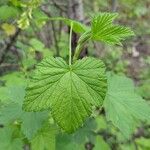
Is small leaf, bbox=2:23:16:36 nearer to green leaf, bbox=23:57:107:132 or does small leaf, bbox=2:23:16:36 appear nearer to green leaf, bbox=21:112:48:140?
green leaf, bbox=21:112:48:140

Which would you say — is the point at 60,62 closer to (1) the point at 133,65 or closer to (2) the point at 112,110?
(2) the point at 112,110

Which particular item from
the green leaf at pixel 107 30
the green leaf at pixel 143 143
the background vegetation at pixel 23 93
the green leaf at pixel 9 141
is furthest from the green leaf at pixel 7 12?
the green leaf at pixel 143 143

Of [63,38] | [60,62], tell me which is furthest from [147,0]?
[60,62]

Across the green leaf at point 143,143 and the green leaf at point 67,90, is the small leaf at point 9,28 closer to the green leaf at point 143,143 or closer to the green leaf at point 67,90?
the green leaf at point 143,143

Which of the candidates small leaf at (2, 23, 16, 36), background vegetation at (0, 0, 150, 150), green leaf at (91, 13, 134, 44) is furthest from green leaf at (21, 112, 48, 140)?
small leaf at (2, 23, 16, 36)

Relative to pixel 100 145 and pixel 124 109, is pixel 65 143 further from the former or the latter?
pixel 100 145
